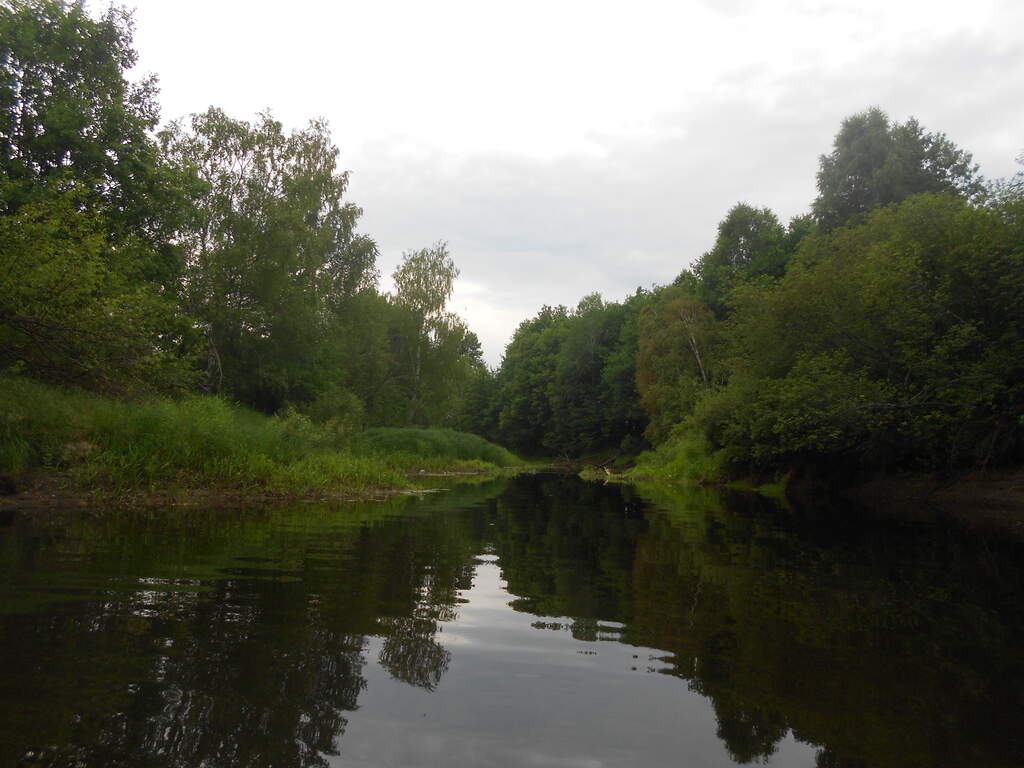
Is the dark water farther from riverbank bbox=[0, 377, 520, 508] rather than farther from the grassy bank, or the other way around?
the grassy bank

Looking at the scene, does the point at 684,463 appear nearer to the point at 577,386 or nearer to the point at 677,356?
the point at 677,356

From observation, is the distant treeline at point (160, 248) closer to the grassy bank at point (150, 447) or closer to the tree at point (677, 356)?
the grassy bank at point (150, 447)

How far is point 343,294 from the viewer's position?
33156 millimetres

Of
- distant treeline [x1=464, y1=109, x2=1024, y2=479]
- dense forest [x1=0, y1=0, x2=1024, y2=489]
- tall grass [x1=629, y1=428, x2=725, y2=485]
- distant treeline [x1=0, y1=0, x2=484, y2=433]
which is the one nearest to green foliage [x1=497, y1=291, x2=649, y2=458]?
tall grass [x1=629, y1=428, x2=725, y2=485]

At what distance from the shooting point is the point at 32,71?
19.0 m

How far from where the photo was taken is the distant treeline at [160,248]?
480 inches

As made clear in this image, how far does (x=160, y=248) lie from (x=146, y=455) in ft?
41.0

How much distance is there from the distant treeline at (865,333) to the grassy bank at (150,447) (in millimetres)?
14561

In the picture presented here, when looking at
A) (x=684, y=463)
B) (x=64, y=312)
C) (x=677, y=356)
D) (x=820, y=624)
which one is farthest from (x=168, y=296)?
(x=677, y=356)

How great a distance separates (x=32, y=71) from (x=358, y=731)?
23.9 meters

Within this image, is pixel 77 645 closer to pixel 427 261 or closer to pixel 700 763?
pixel 700 763

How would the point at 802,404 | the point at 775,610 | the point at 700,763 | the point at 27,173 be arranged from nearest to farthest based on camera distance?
the point at 700,763
the point at 775,610
the point at 27,173
the point at 802,404

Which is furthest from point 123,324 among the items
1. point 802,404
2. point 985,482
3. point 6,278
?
point 985,482

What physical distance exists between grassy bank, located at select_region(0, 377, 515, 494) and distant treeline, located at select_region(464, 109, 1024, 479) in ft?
47.8
